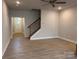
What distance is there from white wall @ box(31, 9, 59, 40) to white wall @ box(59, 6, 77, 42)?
20.9 inches

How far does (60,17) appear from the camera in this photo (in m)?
8.12

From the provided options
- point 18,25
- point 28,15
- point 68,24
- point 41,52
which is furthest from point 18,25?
point 41,52

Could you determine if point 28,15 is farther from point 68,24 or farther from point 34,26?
point 68,24

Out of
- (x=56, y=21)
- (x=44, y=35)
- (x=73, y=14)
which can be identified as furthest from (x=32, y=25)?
(x=73, y=14)

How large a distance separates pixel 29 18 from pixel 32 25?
0.72 metres

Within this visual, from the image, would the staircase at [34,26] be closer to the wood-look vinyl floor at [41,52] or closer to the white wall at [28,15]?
the white wall at [28,15]

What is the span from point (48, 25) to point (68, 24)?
180cm

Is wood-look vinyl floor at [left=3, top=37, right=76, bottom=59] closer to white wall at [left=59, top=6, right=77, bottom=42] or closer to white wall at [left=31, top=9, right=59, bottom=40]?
white wall at [left=59, top=6, right=77, bottom=42]

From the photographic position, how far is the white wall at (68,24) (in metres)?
6.08

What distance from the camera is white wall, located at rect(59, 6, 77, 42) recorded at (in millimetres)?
6084

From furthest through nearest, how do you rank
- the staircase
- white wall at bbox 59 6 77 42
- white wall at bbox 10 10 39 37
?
the staircase, white wall at bbox 10 10 39 37, white wall at bbox 59 6 77 42

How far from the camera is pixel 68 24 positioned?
22.5 ft

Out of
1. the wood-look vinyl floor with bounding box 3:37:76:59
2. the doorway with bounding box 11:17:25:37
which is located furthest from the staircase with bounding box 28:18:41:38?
the doorway with bounding box 11:17:25:37

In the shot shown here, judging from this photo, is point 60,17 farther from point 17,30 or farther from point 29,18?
point 17,30
